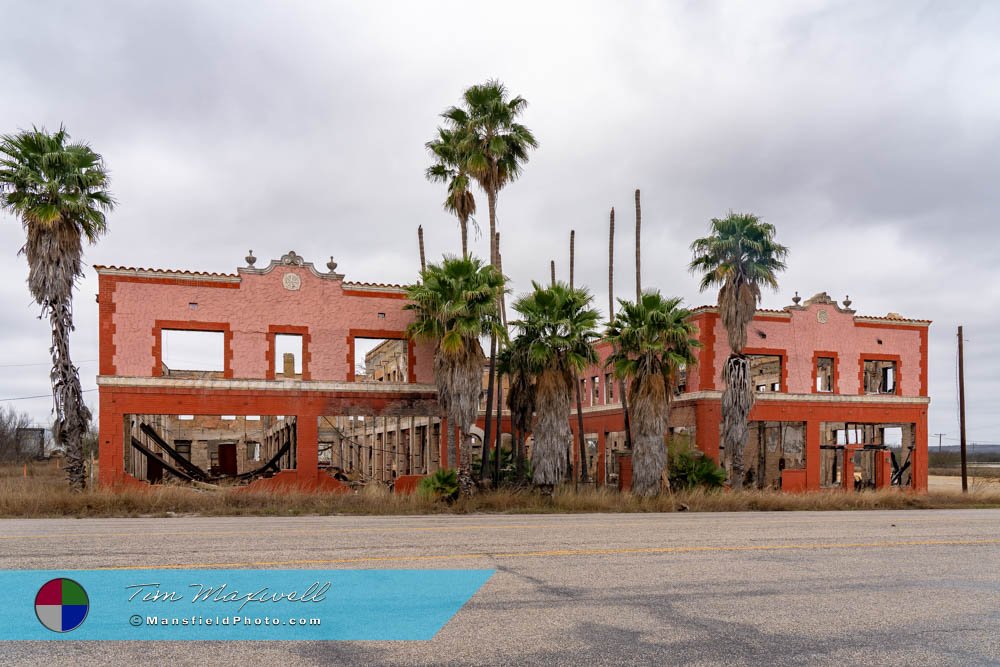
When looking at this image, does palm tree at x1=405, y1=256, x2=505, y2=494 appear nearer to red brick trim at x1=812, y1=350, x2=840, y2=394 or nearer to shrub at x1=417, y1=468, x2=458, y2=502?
shrub at x1=417, y1=468, x2=458, y2=502

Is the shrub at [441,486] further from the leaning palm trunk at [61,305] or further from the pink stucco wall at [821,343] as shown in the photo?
the pink stucco wall at [821,343]

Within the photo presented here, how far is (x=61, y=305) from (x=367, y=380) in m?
11.0

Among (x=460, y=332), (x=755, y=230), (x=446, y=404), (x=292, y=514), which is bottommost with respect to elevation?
(x=292, y=514)

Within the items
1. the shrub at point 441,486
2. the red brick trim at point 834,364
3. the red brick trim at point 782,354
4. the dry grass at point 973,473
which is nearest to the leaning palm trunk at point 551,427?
the shrub at point 441,486

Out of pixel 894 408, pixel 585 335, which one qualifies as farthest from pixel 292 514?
pixel 894 408

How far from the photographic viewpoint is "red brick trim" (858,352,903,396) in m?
37.1

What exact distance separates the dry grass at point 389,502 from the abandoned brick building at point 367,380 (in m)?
4.74

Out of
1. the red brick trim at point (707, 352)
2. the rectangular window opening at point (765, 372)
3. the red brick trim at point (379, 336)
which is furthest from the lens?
the rectangular window opening at point (765, 372)

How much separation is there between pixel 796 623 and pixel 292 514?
1546cm

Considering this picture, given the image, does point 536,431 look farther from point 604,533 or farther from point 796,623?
point 796,623

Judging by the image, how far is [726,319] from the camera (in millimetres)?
32969

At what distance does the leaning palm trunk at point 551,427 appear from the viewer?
27469mm

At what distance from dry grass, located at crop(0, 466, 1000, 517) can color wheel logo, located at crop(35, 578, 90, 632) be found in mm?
12682

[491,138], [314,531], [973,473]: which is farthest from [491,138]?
[973,473]
